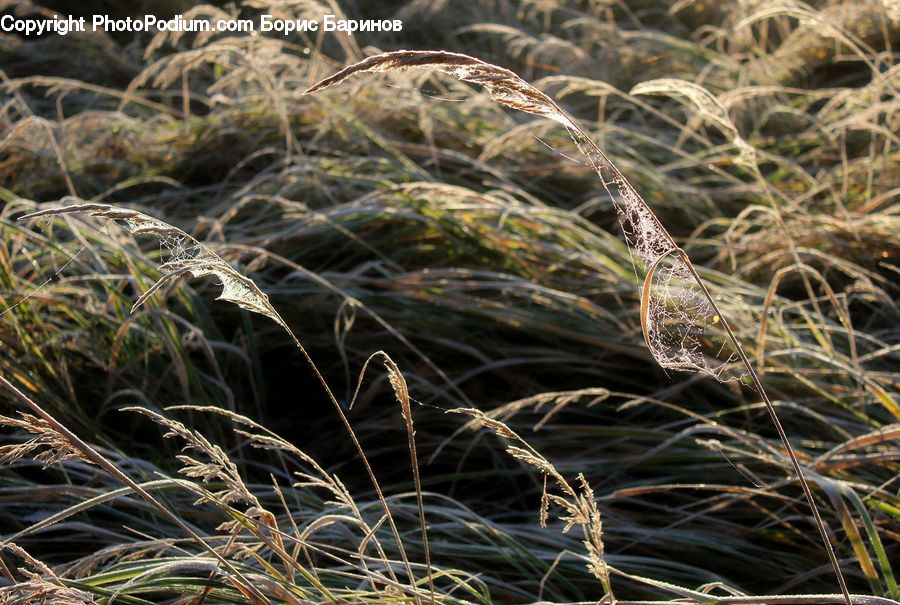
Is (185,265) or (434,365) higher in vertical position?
(185,265)

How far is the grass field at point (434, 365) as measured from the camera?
0.99 meters

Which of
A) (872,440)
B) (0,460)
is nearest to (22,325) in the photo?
(0,460)

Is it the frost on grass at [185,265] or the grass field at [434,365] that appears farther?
the grass field at [434,365]

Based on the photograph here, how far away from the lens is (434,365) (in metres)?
1.84

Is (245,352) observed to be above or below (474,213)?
below

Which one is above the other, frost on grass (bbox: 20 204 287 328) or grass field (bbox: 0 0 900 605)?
frost on grass (bbox: 20 204 287 328)

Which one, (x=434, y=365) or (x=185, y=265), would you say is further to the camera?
(x=434, y=365)

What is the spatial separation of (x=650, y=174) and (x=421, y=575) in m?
1.72

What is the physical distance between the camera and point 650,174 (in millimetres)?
2604

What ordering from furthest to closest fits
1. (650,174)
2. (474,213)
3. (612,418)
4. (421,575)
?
(650,174)
(474,213)
(612,418)
(421,575)

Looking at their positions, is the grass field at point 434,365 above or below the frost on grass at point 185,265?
below

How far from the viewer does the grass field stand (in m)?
0.99

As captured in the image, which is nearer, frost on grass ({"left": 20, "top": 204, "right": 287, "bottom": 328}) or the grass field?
frost on grass ({"left": 20, "top": 204, "right": 287, "bottom": 328})

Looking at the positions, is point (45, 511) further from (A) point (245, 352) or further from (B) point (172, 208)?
(B) point (172, 208)
